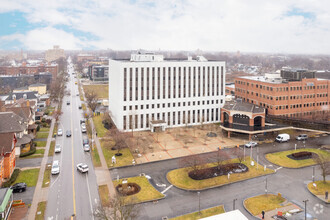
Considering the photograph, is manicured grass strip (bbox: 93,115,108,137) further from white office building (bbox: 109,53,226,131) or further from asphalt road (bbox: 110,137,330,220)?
asphalt road (bbox: 110,137,330,220)

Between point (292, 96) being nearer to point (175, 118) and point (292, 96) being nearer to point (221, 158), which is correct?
point (175, 118)

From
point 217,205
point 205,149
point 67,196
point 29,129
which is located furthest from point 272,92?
point 29,129

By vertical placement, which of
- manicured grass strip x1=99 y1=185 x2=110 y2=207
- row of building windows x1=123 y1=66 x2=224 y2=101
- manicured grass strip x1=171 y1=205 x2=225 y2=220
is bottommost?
manicured grass strip x1=171 y1=205 x2=225 y2=220

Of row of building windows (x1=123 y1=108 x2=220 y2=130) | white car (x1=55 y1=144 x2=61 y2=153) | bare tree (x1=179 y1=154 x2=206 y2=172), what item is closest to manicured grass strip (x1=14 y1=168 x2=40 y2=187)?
white car (x1=55 y1=144 x2=61 y2=153)

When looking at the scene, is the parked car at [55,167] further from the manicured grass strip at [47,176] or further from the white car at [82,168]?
the white car at [82,168]

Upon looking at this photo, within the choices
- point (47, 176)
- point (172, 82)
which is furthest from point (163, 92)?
point (47, 176)

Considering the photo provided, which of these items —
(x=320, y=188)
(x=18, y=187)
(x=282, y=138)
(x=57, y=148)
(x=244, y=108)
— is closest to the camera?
(x=18, y=187)
